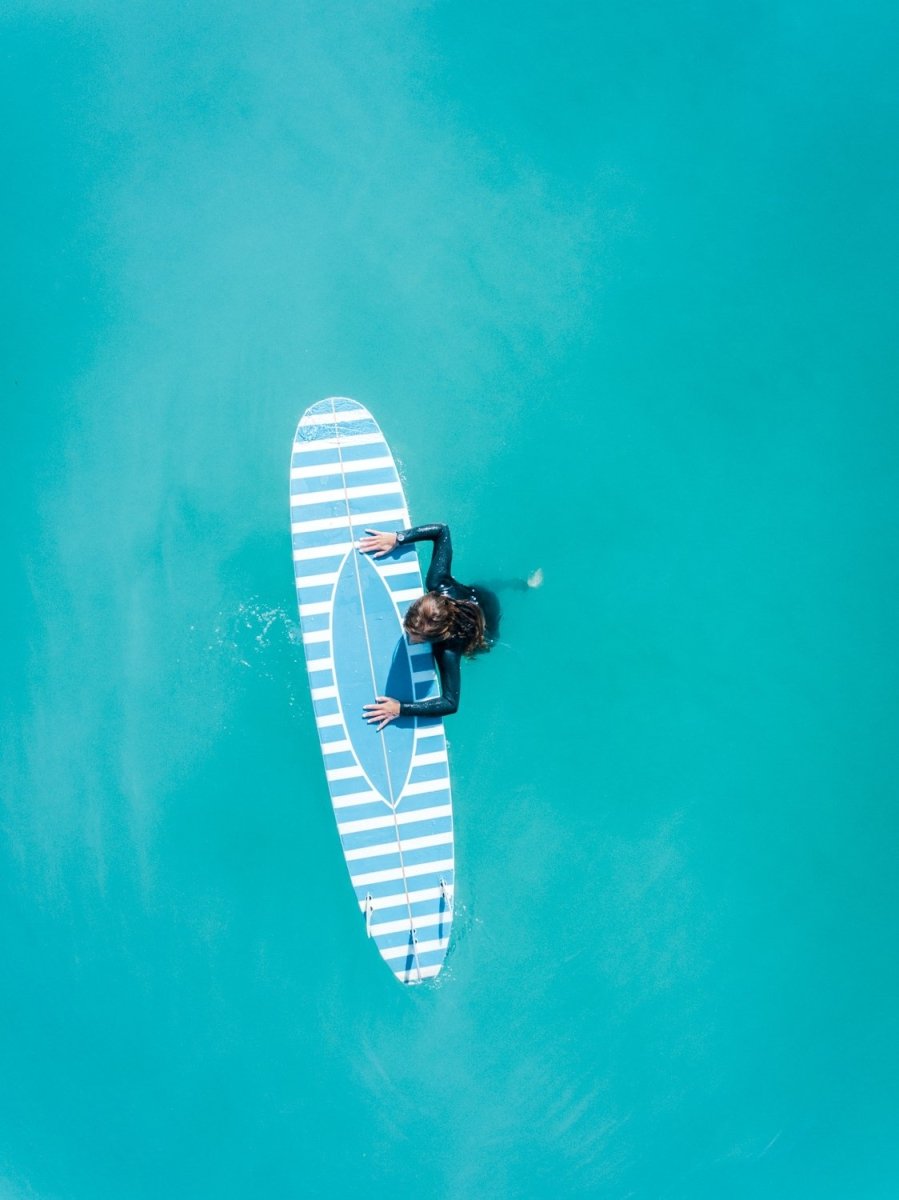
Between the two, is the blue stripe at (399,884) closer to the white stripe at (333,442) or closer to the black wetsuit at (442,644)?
the black wetsuit at (442,644)

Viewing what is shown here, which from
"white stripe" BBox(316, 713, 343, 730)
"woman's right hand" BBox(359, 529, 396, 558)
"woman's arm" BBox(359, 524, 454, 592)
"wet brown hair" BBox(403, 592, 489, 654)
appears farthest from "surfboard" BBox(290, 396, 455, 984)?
"wet brown hair" BBox(403, 592, 489, 654)

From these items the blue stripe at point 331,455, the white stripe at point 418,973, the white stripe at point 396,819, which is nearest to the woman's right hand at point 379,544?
the blue stripe at point 331,455

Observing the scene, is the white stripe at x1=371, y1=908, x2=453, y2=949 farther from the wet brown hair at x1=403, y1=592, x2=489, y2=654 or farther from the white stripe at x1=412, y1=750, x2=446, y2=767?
the wet brown hair at x1=403, y1=592, x2=489, y2=654

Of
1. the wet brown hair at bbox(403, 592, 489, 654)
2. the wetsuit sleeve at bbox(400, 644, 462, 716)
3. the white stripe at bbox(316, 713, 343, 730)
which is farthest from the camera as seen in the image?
the white stripe at bbox(316, 713, 343, 730)

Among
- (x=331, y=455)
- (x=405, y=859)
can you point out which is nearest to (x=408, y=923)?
(x=405, y=859)

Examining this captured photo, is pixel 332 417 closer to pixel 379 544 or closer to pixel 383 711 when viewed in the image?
pixel 379 544

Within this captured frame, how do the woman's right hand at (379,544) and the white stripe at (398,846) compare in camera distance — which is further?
the white stripe at (398,846)
